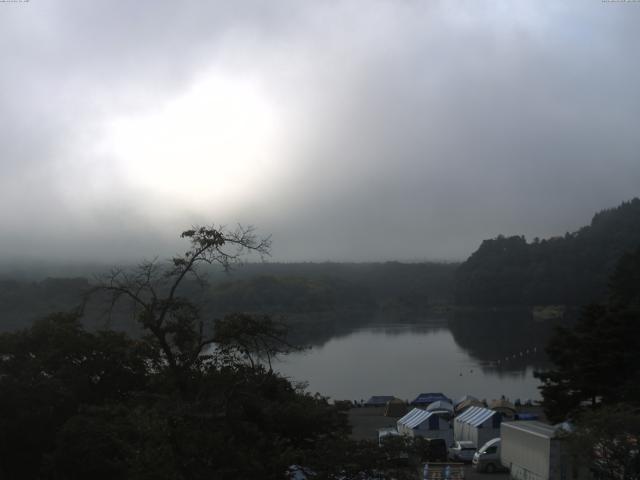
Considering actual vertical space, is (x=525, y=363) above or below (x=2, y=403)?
below

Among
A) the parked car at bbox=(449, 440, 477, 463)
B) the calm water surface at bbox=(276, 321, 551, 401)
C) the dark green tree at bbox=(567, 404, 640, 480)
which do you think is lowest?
the calm water surface at bbox=(276, 321, 551, 401)

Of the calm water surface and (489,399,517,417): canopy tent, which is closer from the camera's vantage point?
(489,399,517,417): canopy tent

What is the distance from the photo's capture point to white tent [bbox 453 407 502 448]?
13469 mm

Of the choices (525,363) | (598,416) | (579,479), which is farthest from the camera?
(525,363)

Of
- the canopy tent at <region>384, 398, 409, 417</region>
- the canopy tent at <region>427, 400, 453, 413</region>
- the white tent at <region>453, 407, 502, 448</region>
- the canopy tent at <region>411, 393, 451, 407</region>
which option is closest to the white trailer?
the white tent at <region>453, 407, 502, 448</region>

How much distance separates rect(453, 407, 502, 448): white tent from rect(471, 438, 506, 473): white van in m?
1.33

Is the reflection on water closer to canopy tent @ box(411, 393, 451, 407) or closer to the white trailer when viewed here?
canopy tent @ box(411, 393, 451, 407)

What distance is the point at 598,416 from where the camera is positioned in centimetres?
766

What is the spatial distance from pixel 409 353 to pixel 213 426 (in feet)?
112

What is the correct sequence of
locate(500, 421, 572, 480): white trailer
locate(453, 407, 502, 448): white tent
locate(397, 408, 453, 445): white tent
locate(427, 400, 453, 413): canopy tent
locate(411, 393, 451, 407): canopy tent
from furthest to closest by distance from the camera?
locate(411, 393, 451, 407): canopy tent, locate(427, 400, 453, 413): canopy tent, locate(397, 408, 453, 445): white tent, locate(453, 407, 502, 448): white tent, locate(500, 421, 572, 480): white trailer

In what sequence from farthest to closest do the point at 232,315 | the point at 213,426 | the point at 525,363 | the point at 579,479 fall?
the point at 525,363
the point at 579,479
the point at 232,315
the point at 213,426

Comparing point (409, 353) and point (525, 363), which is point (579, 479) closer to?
point (525, 363)

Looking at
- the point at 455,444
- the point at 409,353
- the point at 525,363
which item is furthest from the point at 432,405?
the point at 409,353

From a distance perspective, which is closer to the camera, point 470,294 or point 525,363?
point 525,363
